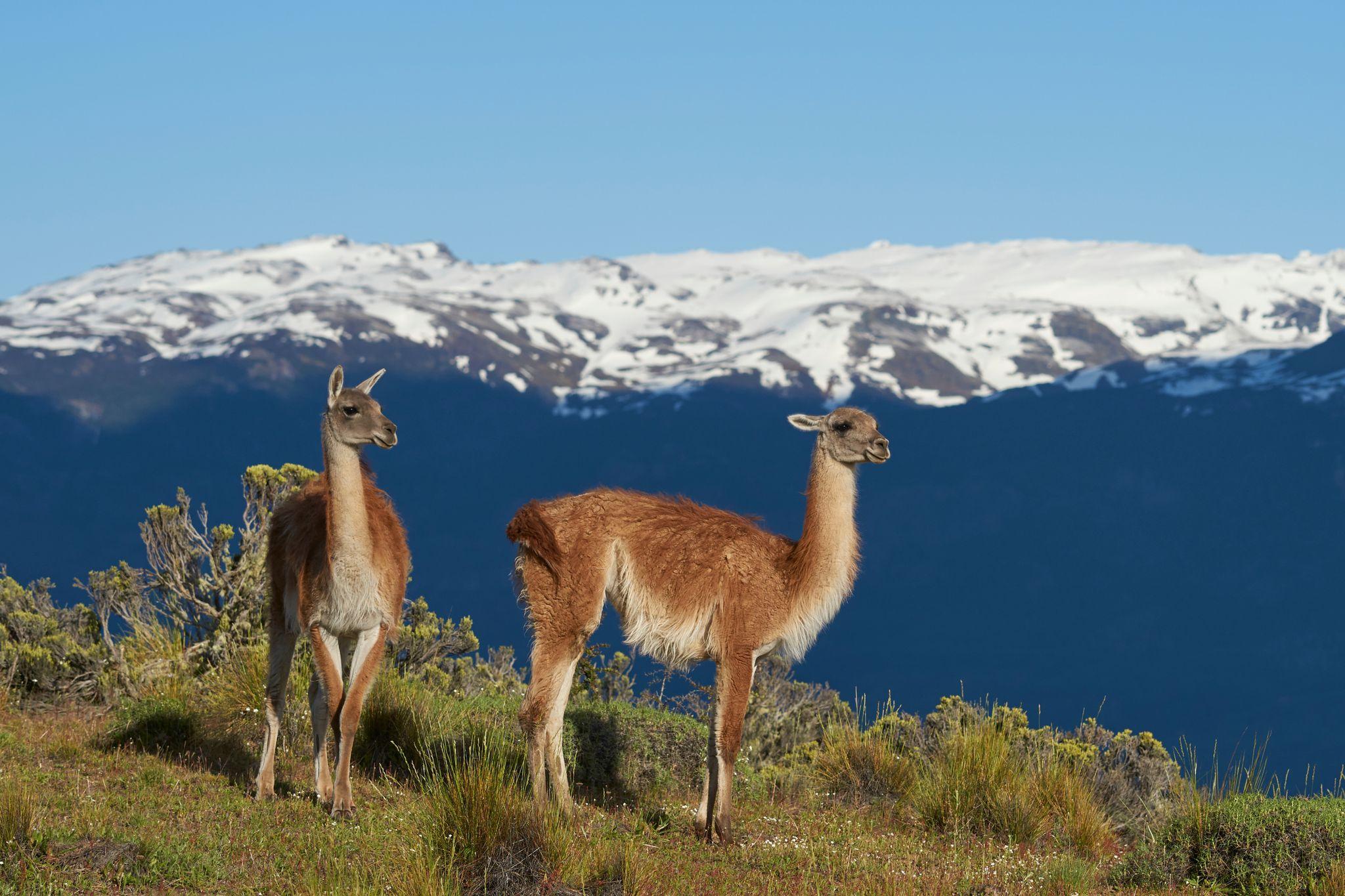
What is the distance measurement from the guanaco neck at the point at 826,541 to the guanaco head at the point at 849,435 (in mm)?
75

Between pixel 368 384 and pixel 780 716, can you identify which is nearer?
pixel 368 384

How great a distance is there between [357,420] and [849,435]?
3171mm

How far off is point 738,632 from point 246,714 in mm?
4578

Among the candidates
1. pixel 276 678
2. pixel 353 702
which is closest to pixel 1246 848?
pixel 353 702

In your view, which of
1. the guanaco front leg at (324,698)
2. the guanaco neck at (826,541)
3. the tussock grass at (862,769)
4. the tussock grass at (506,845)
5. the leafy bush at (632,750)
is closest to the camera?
the tussock grass at (506,845)

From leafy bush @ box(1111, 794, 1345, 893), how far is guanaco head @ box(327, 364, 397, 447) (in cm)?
527

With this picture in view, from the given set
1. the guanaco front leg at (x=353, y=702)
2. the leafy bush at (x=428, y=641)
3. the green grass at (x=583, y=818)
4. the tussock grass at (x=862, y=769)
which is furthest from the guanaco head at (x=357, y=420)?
the leafy bush at (x=428, y=641)

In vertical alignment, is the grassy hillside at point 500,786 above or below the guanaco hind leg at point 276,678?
below

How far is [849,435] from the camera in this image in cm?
901

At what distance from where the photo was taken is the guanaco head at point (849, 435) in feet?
29.2

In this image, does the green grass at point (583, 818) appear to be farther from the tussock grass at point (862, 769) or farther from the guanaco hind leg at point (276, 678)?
the guanaco hind leg at point (276, 678)

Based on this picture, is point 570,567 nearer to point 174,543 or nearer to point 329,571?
point 329,571

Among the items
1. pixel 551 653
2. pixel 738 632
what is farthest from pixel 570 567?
pixel 738 632

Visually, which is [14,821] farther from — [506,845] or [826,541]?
[826,541]
